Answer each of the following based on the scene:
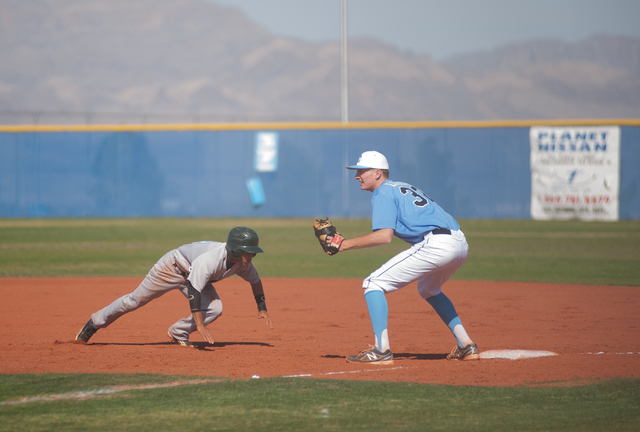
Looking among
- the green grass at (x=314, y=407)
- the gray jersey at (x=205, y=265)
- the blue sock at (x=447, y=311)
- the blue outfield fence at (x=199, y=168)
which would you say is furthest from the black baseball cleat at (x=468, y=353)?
the blue outfield fence at (x=199, y=168)

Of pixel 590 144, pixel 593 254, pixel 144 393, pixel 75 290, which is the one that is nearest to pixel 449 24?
pixel 590 144

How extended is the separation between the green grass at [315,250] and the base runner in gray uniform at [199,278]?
6.07 m

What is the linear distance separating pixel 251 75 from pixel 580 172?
68.7 meters

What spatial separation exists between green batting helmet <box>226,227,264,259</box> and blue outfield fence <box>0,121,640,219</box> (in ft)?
73.4

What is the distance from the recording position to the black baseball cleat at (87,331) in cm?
654

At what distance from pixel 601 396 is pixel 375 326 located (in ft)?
5.59

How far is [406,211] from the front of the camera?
564 cm

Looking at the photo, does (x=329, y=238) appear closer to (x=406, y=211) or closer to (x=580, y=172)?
(x=406, y=211)

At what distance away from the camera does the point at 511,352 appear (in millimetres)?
6367

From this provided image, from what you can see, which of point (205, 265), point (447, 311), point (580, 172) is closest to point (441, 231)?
point (447, 311)

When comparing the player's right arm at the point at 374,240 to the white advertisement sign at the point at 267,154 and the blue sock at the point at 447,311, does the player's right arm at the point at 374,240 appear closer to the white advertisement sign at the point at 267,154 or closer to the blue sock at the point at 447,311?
the blue sock at the point at 447,311

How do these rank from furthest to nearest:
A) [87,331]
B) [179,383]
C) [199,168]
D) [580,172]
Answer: [199,168]
[580,172]
[87,331]
[179,383]

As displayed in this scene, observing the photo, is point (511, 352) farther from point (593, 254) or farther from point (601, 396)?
point (593, 254)

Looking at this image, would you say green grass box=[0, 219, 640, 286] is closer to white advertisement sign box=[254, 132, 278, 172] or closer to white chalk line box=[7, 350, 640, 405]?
white advertisement sign box=[254, 132, 278, 172]
